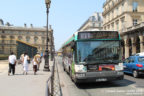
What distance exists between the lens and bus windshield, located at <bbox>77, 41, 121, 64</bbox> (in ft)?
25.7

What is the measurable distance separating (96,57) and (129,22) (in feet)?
110

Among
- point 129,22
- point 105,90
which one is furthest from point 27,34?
point 105,90

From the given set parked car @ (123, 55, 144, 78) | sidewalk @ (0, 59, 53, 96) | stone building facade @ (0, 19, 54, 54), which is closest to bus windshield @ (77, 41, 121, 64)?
sidewalk @ (0, 59, 53, 96)

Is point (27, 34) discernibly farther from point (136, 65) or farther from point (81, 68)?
point (81, 68)

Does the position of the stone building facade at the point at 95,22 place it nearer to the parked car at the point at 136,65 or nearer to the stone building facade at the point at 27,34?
the stone building facade at the point at 27,34

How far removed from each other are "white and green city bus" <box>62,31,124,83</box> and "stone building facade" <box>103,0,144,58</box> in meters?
24.0

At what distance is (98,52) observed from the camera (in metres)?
7.89

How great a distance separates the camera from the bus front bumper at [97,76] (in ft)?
25.3

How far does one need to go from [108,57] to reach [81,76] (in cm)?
163

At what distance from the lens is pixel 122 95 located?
643 centimetres

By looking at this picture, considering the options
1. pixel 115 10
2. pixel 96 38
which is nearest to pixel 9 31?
pixel 115 10

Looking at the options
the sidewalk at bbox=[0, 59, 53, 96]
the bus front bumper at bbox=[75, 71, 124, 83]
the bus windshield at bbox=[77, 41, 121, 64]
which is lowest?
the sidewalk at bbox=[0, 59, 53, 96]

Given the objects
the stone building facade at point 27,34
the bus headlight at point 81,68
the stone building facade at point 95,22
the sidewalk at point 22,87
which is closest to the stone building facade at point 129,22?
the bus headlight at point 81,68

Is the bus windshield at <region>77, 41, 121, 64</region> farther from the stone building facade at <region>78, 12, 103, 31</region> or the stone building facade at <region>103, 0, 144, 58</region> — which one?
the stone building facade at <region>78, 12, 103, 31</region>
